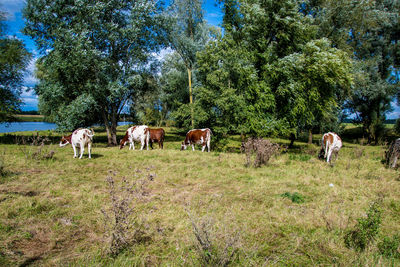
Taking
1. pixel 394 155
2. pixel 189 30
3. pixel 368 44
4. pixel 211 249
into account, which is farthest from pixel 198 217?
pixel 368 44

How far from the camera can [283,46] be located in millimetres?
17438

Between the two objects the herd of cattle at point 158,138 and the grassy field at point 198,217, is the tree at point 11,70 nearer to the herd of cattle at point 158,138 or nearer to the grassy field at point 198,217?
the herd of cattle at point 158,138

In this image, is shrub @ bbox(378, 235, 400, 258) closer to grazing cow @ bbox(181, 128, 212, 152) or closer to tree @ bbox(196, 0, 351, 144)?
tree @ bbox(196, 0, 351, 144)

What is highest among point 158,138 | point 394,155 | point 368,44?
point 368,44

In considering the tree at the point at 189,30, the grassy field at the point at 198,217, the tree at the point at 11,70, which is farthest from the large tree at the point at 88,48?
the grassy field at the point at 198,217

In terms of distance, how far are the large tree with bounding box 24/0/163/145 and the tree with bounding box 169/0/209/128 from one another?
5.19 meters

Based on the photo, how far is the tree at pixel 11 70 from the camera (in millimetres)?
17561

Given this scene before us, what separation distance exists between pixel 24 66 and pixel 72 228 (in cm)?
2046

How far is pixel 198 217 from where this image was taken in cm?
497

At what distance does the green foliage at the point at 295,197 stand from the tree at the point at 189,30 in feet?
65.7

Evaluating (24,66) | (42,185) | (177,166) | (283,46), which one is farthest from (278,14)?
(24,66)

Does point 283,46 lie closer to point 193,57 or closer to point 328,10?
point 328,10

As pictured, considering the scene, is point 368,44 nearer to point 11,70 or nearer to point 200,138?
point 200,138

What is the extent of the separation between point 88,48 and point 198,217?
16.7m
